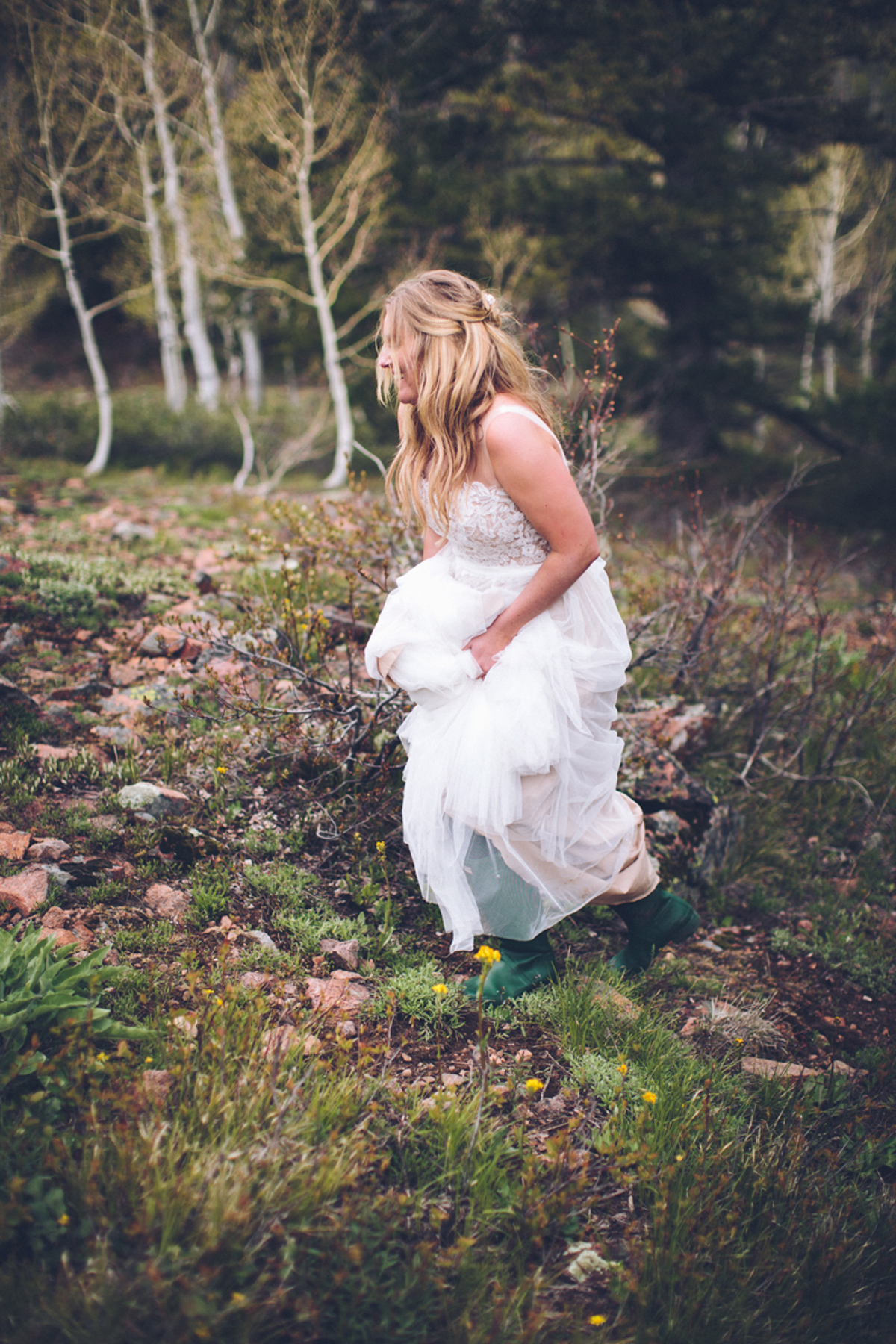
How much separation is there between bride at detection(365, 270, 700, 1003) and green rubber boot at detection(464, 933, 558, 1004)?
2 centimetres

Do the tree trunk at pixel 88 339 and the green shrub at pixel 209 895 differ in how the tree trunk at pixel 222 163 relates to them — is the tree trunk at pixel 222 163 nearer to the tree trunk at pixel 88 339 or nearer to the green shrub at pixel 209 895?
the tree trunk at pixel 88 339

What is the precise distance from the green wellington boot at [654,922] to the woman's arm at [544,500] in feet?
3.81

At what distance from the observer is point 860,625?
597cm

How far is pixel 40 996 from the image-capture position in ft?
6.08

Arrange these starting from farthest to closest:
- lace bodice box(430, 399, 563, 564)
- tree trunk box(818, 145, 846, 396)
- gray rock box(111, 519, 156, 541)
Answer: tree trunk box(818, 145, 846, 396) < gray rock box(111, 519, 156, 541) < lace bodice box(430, 399, 563, 564)

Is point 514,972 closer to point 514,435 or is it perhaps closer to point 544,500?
point 544,500

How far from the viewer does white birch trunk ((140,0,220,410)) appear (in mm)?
11539

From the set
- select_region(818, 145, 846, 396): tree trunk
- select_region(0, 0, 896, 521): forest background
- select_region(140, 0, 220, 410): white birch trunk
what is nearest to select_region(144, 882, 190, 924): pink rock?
select_region(0, 0, 896, 521): forest background

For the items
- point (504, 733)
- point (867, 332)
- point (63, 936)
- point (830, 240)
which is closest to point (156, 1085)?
point (63, 936)

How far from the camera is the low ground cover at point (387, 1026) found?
61.9 inches

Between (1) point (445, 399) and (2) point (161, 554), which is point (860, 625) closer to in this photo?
(1) point (445, 399)

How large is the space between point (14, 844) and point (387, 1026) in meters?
1.46

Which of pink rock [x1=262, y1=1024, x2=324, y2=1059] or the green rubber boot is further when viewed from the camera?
the green rubber boot

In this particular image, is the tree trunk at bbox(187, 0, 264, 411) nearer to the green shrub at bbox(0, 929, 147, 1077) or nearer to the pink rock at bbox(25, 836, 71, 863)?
the pink rock at bbox(25, 836, 71, 863)
